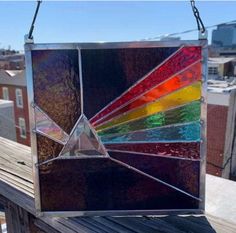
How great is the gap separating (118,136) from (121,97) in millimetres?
211

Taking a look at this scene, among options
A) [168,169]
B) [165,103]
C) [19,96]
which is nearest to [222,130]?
[168,169]

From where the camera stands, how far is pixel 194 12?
1388 mm

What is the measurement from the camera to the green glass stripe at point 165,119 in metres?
1.42

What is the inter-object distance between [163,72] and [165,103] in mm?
154

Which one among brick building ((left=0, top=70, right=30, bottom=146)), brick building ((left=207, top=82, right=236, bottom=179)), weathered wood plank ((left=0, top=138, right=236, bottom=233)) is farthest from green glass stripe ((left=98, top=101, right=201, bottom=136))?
brick building ((left=0, top=70, right=30, bottom=146))

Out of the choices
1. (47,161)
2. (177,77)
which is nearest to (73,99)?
(47,161)

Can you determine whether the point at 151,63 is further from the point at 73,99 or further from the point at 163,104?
the point at 73,99

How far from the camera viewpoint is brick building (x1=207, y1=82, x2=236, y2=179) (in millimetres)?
8828

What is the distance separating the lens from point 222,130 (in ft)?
29.4

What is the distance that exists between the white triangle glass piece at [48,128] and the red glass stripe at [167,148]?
0.24m

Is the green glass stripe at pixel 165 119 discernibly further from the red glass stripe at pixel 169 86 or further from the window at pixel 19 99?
the window at pixel 19 99

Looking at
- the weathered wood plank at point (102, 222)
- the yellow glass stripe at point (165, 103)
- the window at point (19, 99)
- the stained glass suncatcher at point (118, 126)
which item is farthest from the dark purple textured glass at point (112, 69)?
the window at point (19, 99)

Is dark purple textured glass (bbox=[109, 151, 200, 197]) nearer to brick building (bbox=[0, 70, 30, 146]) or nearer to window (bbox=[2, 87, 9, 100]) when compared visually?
brick building (bbox=[0, 70, 30, 146])

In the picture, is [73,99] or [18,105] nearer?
[73,99]
